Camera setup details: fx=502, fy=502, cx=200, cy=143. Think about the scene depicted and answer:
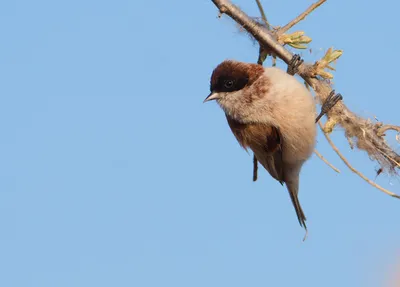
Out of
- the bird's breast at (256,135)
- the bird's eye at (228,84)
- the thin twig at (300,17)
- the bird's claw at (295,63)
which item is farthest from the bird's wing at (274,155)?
the thin twig at (300,17)

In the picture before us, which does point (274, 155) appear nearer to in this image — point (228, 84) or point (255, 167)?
point (255, 167)

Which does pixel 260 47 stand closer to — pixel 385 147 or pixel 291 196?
pixel 385 147

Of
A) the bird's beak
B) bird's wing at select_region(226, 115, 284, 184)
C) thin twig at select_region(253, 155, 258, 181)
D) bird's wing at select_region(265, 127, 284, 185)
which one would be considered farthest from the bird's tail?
the bird's beak

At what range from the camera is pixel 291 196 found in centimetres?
411

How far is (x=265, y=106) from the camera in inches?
135

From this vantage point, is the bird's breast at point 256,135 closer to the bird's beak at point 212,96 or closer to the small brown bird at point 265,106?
the small brown bird at point 265,106

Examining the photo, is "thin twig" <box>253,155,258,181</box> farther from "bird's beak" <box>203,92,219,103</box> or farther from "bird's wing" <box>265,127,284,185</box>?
"bird's beak" <box>203,92,219,103</box>

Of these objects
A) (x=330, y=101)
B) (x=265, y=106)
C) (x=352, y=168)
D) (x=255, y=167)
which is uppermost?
(x=265, y=106)

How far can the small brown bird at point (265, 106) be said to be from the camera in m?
3.31

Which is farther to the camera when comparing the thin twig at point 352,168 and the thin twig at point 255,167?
the thin twig at point 255,167

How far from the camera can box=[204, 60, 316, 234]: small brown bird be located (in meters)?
3.31

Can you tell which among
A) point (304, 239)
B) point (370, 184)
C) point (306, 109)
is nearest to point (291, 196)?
point (304, 239)

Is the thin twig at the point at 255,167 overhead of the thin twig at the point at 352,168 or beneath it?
overhead

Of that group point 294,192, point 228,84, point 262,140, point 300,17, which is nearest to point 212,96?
point 228,84
